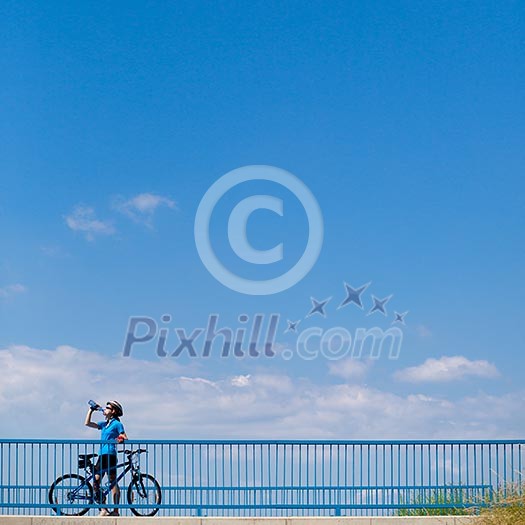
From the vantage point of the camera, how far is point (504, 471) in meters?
23.7

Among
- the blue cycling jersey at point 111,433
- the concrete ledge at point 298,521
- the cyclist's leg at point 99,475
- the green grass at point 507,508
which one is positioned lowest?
the concrete ledge at point 298,521

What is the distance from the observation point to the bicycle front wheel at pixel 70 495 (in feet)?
78.8

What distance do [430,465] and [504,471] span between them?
4.60 ft

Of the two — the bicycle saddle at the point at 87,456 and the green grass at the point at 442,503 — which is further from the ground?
the bicycle saddle at the point at 87,456

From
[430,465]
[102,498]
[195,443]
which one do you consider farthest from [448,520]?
[102,498]

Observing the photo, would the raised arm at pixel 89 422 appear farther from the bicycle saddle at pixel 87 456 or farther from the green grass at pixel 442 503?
the green grass at pixel 442 503

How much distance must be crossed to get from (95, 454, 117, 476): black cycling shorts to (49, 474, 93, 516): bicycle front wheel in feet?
1.26

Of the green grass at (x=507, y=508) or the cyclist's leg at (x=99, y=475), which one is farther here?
the cyclist's leg at (x=99, y=475)

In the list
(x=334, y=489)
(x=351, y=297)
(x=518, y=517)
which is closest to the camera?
(x=518, y=517)

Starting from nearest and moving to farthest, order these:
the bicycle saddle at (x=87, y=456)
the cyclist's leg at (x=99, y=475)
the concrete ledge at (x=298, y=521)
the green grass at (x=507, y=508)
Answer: the green grass at (x=507, y=508) → the concrete ledge at (x=298, y=521) → the cyclist's leg at (x=99, y=475) → the bicycle saddle at (x=87, y=456)

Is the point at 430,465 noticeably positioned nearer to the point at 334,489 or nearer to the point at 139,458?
the point at 334,489

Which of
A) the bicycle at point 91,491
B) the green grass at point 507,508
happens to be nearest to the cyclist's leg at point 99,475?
the bicycle at point 91,491

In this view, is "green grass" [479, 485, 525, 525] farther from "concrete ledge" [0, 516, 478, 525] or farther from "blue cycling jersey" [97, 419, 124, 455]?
"blue cycling jersey" [97, 419, 124, 455]

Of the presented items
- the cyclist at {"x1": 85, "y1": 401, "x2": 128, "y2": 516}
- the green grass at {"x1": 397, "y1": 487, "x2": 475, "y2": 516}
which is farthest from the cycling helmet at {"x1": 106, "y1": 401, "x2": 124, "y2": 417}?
the green grass at {"x1": 397, "y1": 487, "x2": 475, "y2": 516}
